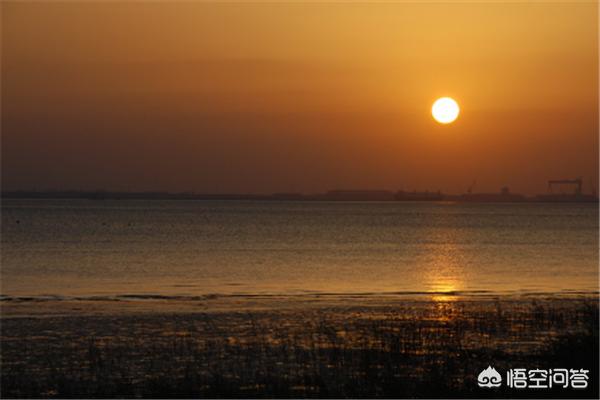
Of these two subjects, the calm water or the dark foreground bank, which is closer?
the dark foreground bank

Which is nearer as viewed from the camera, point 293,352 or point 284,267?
point 293,352

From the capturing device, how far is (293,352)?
89.3 ft

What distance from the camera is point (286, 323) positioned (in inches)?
1362

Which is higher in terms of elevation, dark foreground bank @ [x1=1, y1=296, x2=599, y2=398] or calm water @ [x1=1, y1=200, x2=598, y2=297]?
calm water @ [x1=1, y1=200, x2=598, y2=297]

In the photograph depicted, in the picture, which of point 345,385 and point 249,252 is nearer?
point 345,385

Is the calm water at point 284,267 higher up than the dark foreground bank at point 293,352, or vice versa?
the calm water at point 284,267

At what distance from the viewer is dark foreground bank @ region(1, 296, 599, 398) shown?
887 inches

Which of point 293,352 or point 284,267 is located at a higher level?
point 284,267

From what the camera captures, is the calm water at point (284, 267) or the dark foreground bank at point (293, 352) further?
the calm water at point (284, 267)

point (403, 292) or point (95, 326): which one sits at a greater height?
point (403, 292)

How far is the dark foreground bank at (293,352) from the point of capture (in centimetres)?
2253

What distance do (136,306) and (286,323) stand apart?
33.7ft

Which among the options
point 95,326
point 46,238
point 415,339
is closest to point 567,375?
point 415,339

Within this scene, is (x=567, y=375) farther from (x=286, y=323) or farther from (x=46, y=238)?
(x=46, y=238)
